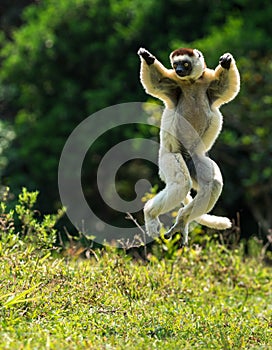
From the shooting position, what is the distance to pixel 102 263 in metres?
7.35

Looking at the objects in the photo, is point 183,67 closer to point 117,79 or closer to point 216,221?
point 216,221

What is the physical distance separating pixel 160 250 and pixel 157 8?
7.64 metres

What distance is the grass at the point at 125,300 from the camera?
5.36 m

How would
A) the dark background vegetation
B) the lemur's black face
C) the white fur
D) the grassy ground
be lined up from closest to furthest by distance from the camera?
the grassy ground
the lemur's black face
the white fur
the dark background vegetation

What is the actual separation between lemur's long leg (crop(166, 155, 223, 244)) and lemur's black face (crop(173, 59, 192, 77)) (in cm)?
89

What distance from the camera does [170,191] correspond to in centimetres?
588

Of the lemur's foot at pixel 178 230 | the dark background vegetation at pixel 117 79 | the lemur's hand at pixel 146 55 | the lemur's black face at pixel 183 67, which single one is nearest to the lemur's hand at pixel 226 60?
the lemur's black face at pixel 183 67

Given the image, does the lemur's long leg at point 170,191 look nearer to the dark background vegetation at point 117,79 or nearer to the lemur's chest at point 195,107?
the lemur's chest at point 195,107

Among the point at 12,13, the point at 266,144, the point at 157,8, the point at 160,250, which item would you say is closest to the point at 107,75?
the point at 157,8

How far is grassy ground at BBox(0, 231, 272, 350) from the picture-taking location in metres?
5.33

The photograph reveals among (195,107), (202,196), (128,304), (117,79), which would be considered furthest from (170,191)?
(117,79)

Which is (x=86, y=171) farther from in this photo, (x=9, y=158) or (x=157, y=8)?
(x=157, y=8)

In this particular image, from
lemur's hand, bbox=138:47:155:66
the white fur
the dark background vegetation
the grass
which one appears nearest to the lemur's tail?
the white fur

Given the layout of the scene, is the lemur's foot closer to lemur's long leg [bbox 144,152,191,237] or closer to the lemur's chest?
lemur's long leg [bbox 144,152,191,237]
